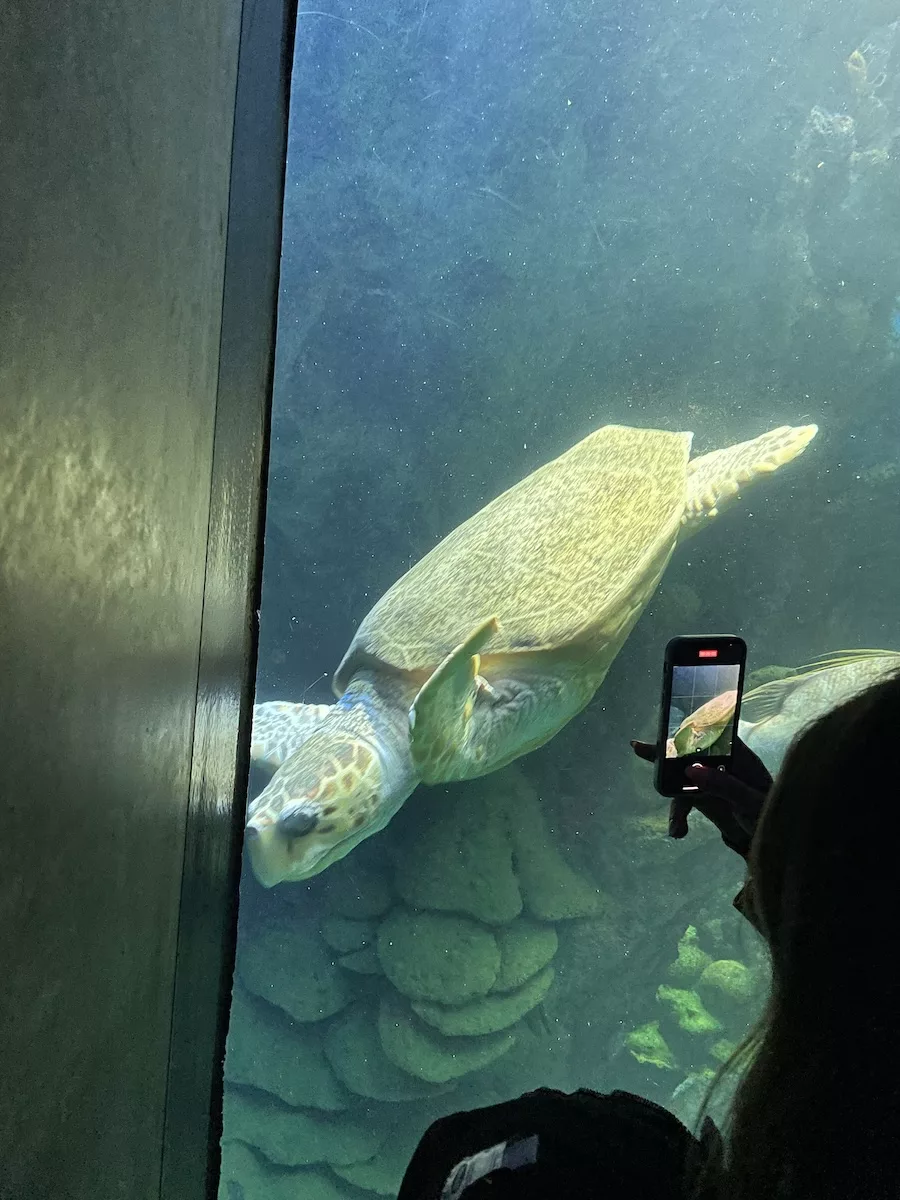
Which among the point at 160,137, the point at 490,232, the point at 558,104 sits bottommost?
the point at 160,137

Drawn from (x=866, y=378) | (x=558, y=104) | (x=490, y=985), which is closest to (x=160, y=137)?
(x=490, y=985)

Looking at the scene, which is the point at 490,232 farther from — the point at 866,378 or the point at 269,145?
the point at 269,145

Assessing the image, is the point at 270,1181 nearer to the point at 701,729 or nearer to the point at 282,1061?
the point at 282,1061

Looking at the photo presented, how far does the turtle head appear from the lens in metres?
2.82

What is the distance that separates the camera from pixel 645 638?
4.12 m

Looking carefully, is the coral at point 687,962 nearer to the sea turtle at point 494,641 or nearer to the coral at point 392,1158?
the coral at point 392,1158

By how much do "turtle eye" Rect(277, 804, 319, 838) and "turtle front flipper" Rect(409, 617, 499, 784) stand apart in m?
0.45

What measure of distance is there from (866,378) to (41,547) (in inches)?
243

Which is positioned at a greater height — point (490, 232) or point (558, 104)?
point (558, 104)

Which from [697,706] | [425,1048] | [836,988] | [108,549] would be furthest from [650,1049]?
[108,549]

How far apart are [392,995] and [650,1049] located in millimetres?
1463

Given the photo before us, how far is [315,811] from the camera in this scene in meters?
2.85

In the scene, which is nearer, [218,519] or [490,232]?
[218,519]

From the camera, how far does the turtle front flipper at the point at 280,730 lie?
12.1ft
